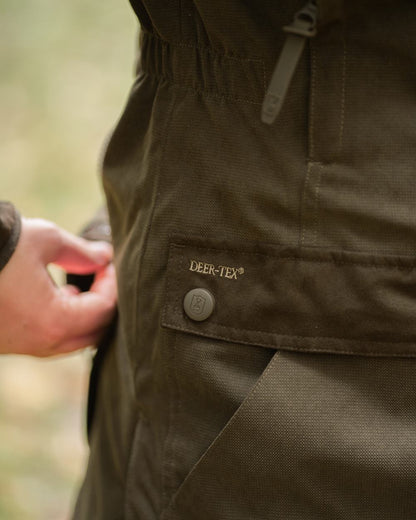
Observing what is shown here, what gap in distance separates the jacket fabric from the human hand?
0.65 feet

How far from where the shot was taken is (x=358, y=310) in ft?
2.67

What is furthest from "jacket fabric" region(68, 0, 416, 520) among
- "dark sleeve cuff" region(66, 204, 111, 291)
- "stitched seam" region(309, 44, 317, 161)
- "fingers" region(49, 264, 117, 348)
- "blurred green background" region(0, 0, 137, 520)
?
"blurred green background" region(0, 0, 137, 520)

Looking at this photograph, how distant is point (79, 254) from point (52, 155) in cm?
256

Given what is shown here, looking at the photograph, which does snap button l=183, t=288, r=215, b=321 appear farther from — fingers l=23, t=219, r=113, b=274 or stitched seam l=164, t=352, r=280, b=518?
fingers l=23, t=219, r=113, b=274

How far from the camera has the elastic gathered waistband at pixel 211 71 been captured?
0.81 m

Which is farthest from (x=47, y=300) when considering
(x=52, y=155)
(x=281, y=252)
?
(x=52, y=155)

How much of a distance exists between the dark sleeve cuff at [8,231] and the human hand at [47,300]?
0.01 metres

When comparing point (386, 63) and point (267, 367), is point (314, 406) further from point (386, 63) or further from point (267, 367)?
point (386, 63)

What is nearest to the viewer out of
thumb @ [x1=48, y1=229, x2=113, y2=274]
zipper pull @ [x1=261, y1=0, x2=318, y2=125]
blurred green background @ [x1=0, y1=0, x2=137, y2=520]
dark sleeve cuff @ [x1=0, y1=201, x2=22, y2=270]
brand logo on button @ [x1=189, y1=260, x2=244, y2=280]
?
Result: zipper pull @ [x1=261, y1=0, x2=318, y2=125]

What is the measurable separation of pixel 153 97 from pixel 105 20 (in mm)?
3714

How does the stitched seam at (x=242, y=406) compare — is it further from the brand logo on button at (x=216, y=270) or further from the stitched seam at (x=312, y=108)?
the stitched seam at (x=312, y=108)

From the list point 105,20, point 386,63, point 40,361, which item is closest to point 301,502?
point 386,63

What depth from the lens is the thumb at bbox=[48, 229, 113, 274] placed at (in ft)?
3.61

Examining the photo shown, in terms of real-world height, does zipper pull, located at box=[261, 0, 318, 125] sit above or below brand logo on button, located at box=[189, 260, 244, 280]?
above
